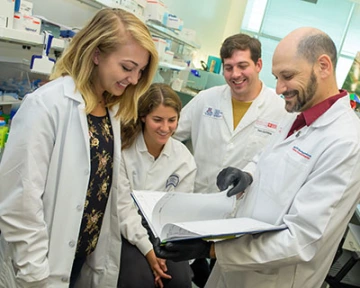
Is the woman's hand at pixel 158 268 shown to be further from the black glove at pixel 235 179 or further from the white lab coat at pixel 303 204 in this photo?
the black glove at pixel 235 179

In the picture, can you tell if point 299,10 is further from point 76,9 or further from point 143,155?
point 143,155

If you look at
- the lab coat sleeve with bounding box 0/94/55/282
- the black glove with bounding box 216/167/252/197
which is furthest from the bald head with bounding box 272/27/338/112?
the lab coat sleeve with bounding box 0/94/55/282

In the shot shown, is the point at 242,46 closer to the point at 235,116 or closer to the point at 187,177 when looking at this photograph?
the point at 235,116

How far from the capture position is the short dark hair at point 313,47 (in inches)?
42.5

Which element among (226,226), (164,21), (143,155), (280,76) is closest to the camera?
(226,226)

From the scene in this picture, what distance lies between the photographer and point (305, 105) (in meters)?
1.14

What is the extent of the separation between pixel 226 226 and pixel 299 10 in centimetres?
600

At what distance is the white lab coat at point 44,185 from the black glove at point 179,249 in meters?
0.29

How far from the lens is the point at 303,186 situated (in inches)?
39.8

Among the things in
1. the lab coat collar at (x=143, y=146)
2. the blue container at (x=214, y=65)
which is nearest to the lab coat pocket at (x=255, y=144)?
the lab coat collar at (x=143, y=146)

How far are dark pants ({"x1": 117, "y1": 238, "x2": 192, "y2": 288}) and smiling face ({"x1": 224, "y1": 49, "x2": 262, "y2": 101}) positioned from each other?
0.98 metres

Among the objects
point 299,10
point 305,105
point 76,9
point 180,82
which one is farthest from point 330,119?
point 299,10

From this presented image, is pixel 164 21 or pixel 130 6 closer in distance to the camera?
pixel 130 6

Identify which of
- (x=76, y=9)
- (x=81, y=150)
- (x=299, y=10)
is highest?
(x=299, y=10)
